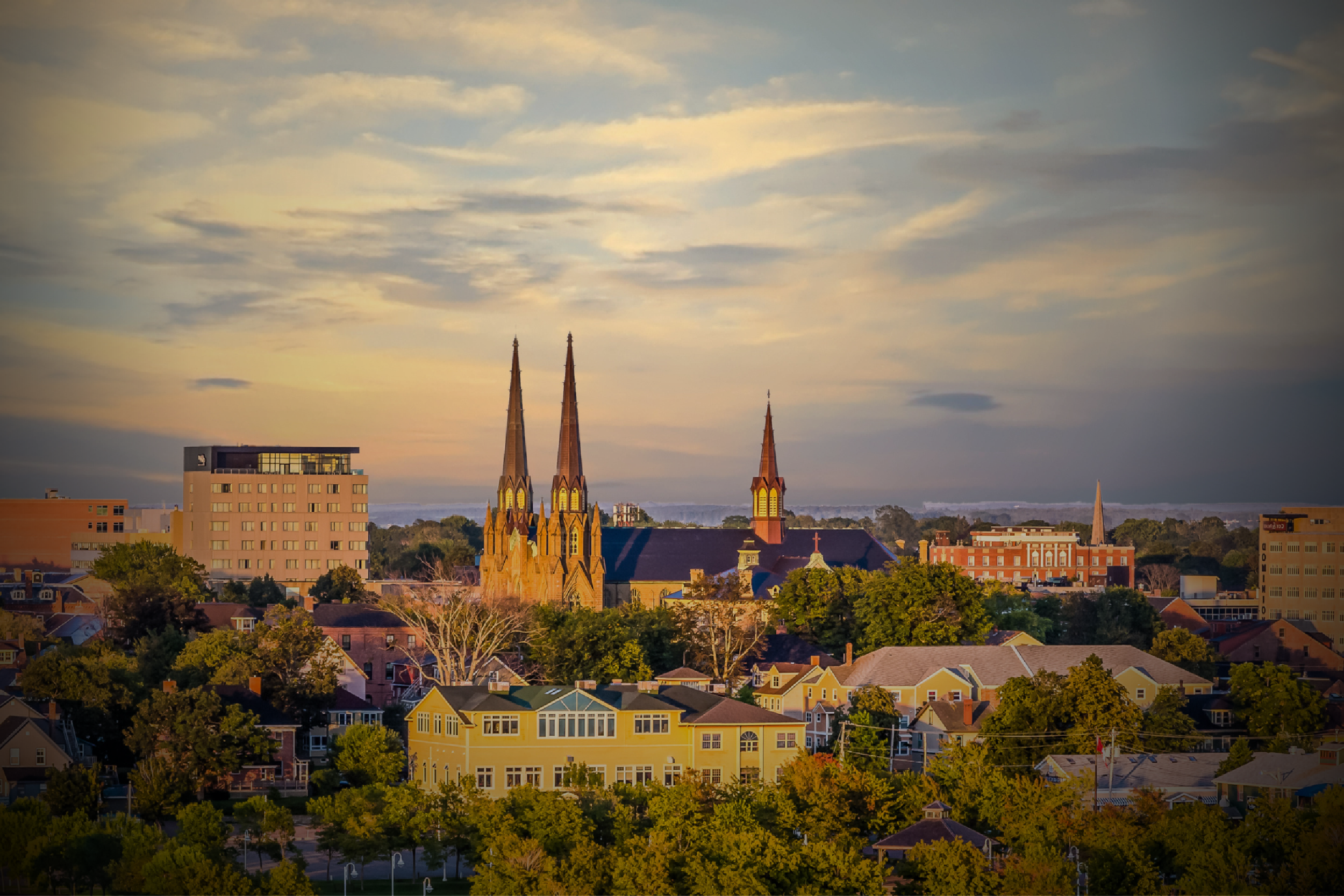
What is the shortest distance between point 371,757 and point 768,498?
82.6 m

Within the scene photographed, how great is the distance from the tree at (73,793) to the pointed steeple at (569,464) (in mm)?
71071

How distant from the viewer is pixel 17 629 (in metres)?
118

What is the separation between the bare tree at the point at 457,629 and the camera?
342 feet

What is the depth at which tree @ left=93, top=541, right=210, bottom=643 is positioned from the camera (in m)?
115

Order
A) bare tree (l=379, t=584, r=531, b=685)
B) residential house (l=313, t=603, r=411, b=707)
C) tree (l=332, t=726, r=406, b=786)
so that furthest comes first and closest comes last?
residential house (l=313, t=603, r=411, b=707) < bare tree (l=379, t=584, r=531, b=685) < tree (l=332, t=726, r=406, b=786)

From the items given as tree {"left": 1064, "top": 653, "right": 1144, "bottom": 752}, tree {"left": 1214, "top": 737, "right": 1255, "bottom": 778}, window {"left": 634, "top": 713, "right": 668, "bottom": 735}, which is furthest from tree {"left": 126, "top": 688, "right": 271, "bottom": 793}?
tree {"left": 1214, "top": 737, "right": 1255, "bottom": 778}

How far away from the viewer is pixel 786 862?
59.6 m

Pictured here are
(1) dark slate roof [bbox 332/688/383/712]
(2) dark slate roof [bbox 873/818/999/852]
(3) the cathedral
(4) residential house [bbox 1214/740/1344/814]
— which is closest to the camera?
(2) dark slate roof [bbox 873/818/999/852]

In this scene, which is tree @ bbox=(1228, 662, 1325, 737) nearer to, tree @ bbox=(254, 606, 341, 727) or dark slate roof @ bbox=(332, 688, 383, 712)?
dark slate roof @ bbox=(332, 688, 383, 712)

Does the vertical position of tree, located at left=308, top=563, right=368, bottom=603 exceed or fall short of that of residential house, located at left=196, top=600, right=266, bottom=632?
it exceeds it

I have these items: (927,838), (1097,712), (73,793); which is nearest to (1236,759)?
(1097,712)

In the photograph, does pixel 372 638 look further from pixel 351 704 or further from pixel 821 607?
pixel 821 607

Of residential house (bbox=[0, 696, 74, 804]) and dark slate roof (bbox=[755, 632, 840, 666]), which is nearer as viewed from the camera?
residential house (bbox=[0, 696, 74, 804])

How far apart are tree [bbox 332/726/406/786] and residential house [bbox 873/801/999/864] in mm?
22256
